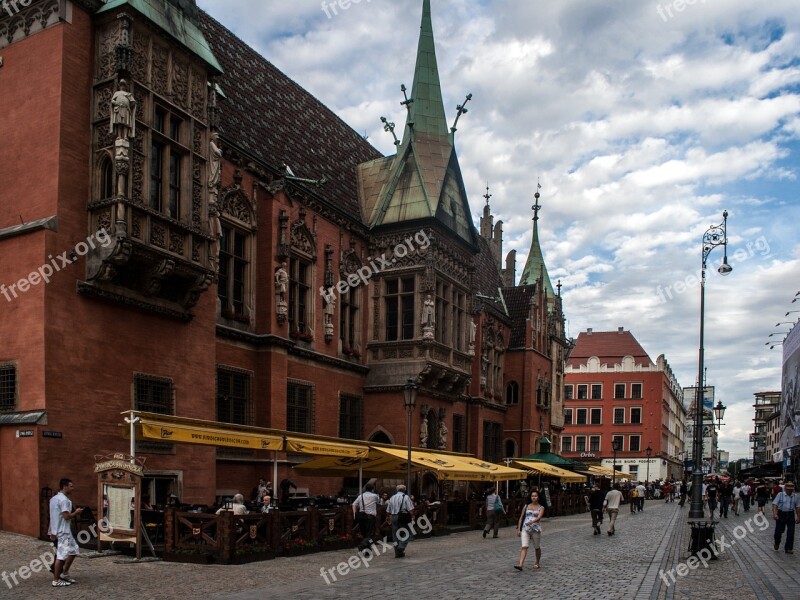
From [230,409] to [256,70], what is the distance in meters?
13.1

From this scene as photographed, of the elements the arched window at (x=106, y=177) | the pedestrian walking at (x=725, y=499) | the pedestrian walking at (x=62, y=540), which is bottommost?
the pedestrian walking at (x=725, y=499)

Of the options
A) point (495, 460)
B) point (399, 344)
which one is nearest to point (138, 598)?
point (399, 344)

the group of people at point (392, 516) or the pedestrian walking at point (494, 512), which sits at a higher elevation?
the group of people at point (392, 516)

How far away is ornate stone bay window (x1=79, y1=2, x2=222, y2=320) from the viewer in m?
18.9

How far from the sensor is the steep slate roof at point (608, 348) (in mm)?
96188

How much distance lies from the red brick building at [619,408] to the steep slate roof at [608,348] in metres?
0.11

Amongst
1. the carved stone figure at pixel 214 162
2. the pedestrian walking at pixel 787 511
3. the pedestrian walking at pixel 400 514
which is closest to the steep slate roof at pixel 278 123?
the carved stone figure at pixel 214 162

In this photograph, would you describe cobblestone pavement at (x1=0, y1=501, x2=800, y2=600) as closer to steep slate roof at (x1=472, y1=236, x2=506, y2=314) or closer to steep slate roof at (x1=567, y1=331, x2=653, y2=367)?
steep slate roof at (x1=472, y1=236, x2=506, y2=314)

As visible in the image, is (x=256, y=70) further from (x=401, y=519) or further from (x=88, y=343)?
(x=401, y=519)

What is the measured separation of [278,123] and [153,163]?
1004 cm

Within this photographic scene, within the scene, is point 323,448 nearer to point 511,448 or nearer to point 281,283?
point 281,283

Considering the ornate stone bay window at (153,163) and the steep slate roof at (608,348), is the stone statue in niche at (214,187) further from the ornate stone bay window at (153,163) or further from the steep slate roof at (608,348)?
the steep slate roof at (608,348)

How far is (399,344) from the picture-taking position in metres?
32.1

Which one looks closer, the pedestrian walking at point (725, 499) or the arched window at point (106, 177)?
the arched window at point (106, 177)
